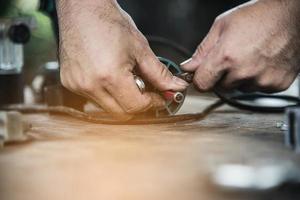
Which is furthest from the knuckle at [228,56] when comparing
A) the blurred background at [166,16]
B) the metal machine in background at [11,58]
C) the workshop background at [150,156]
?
the blurred background at [166,16]

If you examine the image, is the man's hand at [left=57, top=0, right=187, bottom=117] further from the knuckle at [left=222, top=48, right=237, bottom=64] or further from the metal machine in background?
the metal machine in background

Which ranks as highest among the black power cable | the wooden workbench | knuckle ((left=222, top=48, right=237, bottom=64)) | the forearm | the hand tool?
the forearm

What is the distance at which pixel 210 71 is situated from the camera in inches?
34.6

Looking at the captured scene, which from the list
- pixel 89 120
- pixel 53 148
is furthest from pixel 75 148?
pixel 89 120

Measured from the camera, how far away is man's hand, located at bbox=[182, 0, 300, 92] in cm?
86

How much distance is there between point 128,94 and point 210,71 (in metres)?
0.16

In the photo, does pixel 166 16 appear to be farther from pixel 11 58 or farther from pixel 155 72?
pixel 155 72

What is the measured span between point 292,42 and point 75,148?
44 cm

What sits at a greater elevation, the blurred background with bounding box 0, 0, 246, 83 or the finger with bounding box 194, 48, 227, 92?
the blurred background with bounding box 0, 0, 246, 83

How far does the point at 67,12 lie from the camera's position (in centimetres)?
87

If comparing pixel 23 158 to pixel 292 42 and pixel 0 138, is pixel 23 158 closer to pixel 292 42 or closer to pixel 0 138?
pixel 0 138

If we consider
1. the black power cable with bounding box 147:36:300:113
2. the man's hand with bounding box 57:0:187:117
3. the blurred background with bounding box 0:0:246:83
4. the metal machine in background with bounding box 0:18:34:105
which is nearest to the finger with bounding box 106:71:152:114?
the man's hand with bounding box 57:0:187:117

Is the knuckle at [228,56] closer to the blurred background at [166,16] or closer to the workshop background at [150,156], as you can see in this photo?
the workshop background at [150,156]

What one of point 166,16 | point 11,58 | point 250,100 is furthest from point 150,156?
point 166,16
